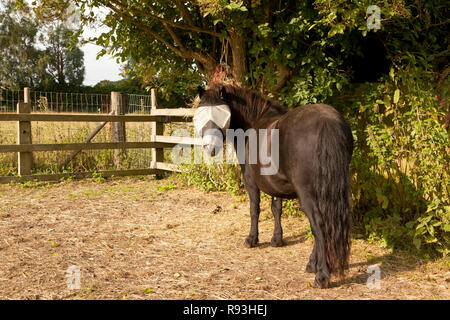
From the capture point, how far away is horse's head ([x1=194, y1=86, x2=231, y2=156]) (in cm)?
380

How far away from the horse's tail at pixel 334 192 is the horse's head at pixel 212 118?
3.68 feet

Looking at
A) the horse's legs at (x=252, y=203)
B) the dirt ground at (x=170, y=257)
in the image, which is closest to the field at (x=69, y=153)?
the dirt ground at (x=170, y=257)

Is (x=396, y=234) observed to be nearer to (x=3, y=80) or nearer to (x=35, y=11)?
(x=35, y=11)

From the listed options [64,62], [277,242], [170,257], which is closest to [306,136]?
[277,242]

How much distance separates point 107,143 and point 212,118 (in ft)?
17.3

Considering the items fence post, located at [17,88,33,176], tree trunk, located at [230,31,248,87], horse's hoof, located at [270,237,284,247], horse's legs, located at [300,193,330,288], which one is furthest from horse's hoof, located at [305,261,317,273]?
fence post, located at [17,88,33,176]

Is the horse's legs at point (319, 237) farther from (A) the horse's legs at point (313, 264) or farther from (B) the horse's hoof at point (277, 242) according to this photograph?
(B) the horse's hoof at point (277, 242)

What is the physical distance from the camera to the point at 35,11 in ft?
18.4

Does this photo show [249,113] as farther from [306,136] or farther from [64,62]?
[64,62]

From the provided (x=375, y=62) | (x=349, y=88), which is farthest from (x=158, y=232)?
(x=375, y=62)

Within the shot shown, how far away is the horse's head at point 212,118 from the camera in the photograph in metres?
3.80

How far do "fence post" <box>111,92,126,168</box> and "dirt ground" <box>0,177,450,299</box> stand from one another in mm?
2788
